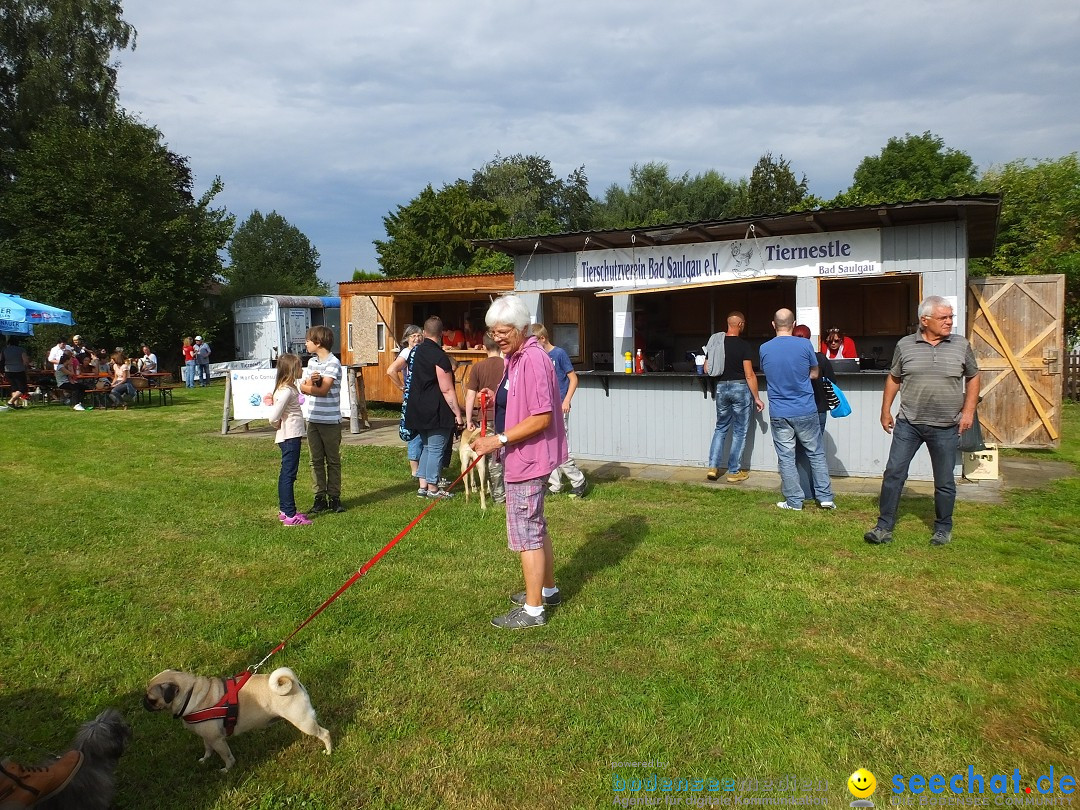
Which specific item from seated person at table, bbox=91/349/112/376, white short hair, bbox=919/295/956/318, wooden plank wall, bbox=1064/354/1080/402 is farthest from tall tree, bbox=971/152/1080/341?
seated person at table, bbox=91/349/112/376

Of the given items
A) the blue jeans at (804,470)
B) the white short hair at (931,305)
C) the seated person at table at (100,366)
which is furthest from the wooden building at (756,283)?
the seated person at table at (100,366)

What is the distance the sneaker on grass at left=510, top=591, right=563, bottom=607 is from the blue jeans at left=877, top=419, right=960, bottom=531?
2766 millimetres

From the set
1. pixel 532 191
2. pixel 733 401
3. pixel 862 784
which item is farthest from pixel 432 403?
pixel 532 191

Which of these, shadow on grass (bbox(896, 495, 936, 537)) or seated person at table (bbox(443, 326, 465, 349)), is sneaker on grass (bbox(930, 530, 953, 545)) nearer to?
shadow on grass (bbox(896, 495, 936, 537))

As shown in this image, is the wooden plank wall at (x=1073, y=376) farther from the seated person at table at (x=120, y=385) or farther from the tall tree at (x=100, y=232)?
the tall tree at (x=100, y=232)

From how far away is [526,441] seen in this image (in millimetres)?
4258

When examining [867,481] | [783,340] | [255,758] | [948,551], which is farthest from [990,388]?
[255,758]

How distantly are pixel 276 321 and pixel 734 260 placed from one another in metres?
23.1

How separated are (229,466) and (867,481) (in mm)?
7713

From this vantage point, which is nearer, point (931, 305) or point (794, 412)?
point (931, 305)

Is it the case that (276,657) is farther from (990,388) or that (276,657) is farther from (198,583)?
(990,388)

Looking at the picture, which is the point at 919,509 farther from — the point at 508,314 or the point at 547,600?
the point at 508,314

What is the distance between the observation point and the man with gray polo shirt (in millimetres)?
5562

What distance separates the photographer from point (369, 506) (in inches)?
296
